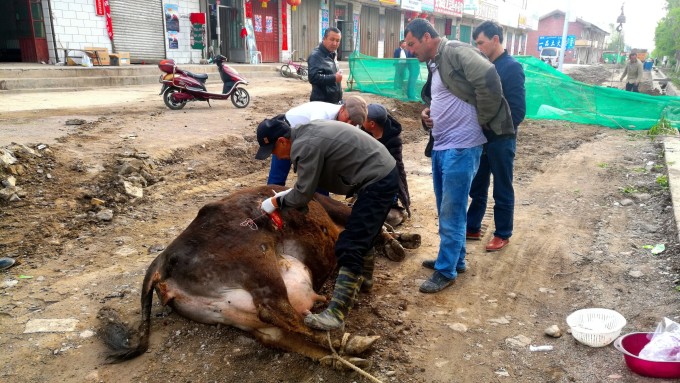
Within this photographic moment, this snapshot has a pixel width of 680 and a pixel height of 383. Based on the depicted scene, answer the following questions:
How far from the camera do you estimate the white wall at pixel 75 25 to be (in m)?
12.3

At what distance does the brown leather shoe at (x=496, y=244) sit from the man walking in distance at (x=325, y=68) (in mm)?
2348

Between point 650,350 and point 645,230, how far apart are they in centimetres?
245

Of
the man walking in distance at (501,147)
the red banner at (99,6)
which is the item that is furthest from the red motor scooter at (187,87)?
the man walking in distance at (501,147)

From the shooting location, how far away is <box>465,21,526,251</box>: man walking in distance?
12.7 feet

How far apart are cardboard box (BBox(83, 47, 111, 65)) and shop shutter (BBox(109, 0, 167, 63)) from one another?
1137mm

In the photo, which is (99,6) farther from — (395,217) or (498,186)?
(498,186)

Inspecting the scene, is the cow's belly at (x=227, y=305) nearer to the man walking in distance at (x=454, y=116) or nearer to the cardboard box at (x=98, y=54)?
the man walking in distance at (x=454, y=116)

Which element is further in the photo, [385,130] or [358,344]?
[385,130]

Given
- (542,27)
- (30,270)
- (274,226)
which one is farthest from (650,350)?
(542,27)

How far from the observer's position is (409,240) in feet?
13.5

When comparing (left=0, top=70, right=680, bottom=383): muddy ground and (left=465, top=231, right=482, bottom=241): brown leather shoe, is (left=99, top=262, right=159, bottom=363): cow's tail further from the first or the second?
(left=465, top=231, right=482, bottom=241): brown leather shoe

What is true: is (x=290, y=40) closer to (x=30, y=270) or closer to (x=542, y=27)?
(x=30, y=270)

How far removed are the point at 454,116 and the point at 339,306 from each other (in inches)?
60.6

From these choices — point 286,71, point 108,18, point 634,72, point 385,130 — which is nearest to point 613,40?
point 634,72
